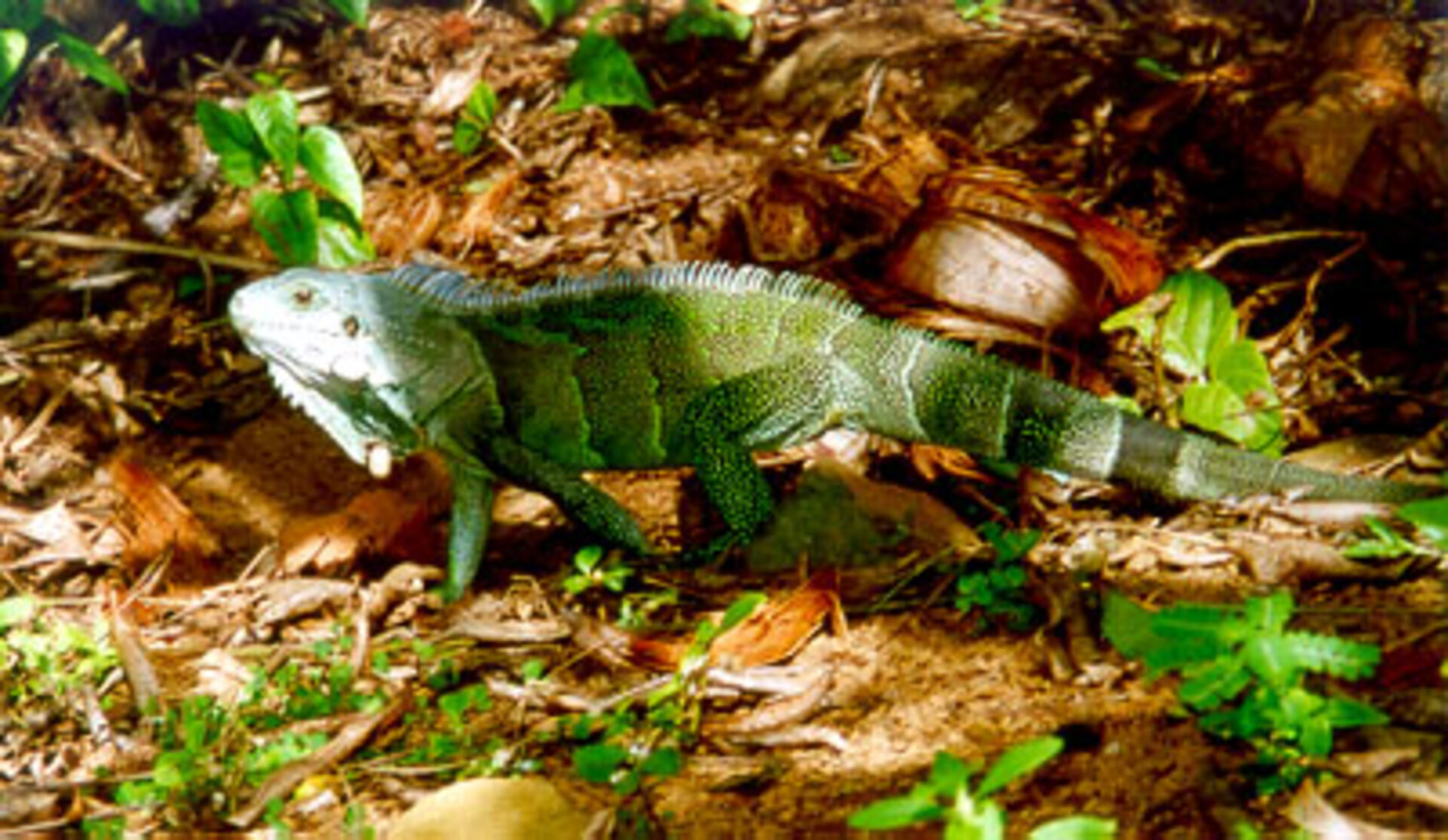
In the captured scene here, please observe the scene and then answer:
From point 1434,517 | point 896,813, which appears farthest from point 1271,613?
point 896,813

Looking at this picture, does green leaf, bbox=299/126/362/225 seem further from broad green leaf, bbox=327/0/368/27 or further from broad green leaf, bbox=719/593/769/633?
broad green leaf, bbox=719/593/769/633

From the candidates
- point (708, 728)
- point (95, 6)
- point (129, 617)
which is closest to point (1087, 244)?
point (708, 728)

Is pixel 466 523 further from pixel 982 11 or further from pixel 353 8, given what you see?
pixel 982 11

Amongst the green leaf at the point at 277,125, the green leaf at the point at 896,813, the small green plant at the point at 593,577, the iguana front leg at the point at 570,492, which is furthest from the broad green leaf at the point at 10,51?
the green leaf at the point at 896,813

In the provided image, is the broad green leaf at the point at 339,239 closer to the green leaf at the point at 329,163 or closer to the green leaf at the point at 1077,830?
the green leaf at the point at 329,163

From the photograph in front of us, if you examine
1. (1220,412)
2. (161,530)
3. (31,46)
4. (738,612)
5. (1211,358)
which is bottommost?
(161,530)

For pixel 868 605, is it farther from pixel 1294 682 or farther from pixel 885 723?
pixel 1294 682

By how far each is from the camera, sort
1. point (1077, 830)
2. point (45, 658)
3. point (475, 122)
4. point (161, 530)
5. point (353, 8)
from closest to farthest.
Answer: point (1077, 830)
point (45, 658)
point (161, 530)
point (475, 122)
point (353, 8)
